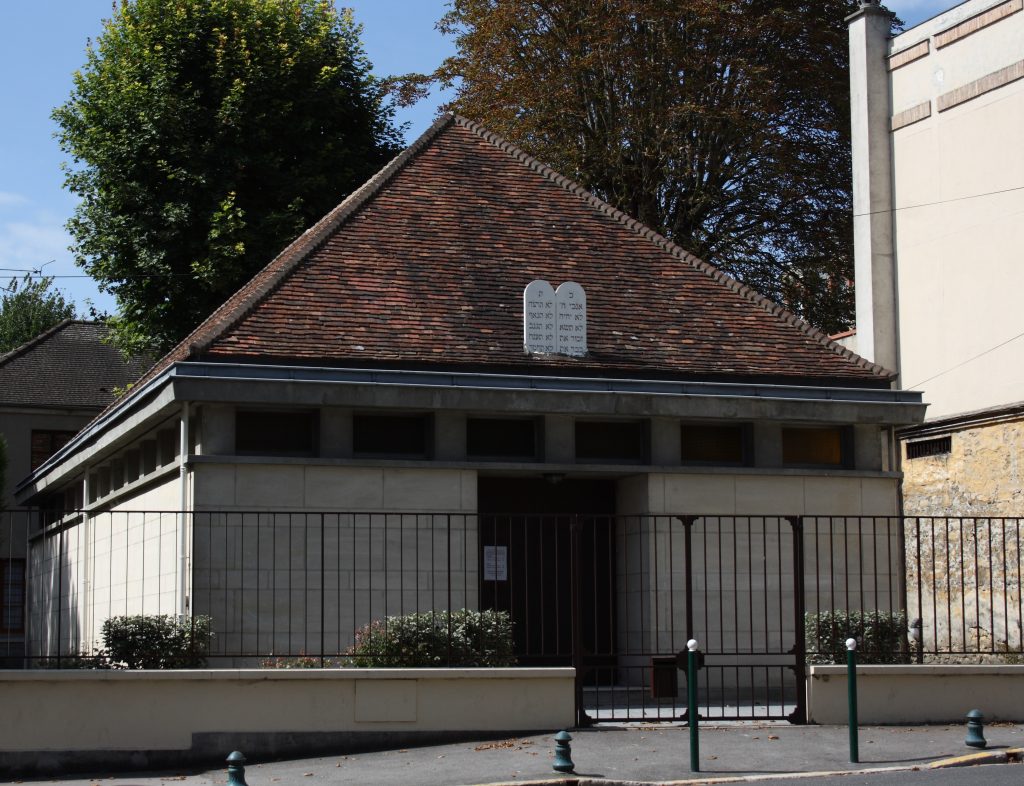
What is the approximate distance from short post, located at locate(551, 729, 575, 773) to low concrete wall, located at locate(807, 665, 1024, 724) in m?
3.65

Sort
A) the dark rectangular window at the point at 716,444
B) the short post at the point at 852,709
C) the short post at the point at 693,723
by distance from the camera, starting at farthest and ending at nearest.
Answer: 1. the dark rectangular window at the point at 716,444
2. the short post at the point at 852,709
3. the short post at the point at 693,723

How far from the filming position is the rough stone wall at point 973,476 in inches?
939

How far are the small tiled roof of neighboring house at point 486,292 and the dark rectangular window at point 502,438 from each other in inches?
27.0

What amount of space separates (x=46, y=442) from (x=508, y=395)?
30983 millimetres

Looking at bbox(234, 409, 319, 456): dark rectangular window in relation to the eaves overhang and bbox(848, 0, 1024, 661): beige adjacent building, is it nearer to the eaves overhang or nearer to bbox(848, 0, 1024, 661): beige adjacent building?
the eaves overhang

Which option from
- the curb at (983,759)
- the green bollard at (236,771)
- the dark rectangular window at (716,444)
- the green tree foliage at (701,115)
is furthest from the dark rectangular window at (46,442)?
the curb at (983,759)

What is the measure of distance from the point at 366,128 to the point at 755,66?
8.71m

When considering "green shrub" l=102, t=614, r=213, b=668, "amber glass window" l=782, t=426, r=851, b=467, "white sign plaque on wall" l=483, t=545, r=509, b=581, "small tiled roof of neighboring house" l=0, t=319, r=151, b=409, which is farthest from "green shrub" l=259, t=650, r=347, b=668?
"small tiled roof of neighboring house" l=0, t=319, r=151, b=409

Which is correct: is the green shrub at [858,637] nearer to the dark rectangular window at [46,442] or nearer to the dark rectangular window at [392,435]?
the dark rectangular window at [392,435]

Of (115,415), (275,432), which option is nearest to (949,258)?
(275,432)

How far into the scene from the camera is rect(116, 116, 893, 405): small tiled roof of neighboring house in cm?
1877

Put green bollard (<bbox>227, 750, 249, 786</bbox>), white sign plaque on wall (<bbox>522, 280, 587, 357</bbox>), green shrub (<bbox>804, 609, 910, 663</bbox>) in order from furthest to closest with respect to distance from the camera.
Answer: white sign plaque on wall (<bbox>522, 280, 587, 357</bbox>) < green shrub (<bbox>804, 609, 910, 663</bbox>) < green bollard (<bbox>227, 750, 249, 786</bbox>)

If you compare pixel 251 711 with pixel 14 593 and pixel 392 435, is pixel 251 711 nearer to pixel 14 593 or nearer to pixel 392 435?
pixel 392 435

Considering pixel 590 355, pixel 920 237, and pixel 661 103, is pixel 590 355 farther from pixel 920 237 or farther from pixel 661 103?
pixel 661 103
